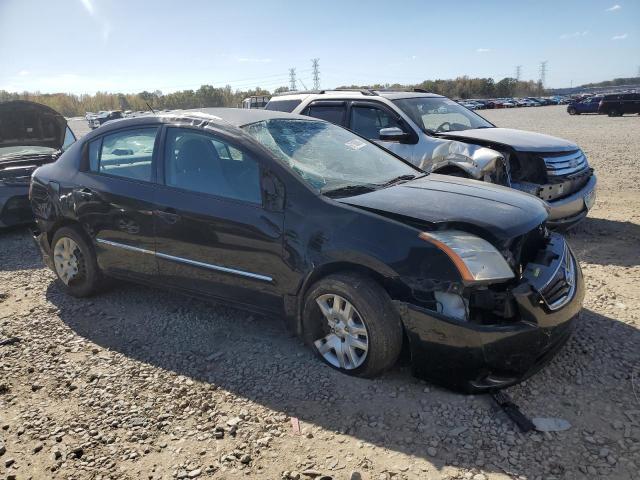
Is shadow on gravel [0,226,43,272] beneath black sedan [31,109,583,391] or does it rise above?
beneath

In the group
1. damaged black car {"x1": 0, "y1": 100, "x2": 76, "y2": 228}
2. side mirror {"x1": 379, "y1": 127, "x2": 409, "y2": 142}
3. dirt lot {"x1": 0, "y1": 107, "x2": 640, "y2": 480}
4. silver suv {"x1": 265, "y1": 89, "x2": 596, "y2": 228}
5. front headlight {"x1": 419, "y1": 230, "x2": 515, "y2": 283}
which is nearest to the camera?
dirt lot {"x1": 0, "y1": 107, "x2": 640, "y2": 480}

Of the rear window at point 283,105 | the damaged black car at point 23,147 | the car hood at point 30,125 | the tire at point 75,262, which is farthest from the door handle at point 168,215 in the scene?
the car hood at point 30,125

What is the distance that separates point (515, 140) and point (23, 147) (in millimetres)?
7344

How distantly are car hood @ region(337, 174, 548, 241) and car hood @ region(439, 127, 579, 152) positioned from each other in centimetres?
251

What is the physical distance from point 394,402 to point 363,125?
14.9ft

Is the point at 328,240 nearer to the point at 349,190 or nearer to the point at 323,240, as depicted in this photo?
the point at 323,240

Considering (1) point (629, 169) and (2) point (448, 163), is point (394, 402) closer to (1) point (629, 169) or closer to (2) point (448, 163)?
(2) point (448, 163)

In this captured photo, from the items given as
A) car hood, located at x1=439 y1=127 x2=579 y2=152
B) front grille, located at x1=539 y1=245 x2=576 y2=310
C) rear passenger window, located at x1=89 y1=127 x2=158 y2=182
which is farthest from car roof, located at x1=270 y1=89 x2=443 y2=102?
front grille, located at x1=539 y1=245 x2=576 y2=310

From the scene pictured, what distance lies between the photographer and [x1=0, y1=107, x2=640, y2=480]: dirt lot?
2480 millimetres

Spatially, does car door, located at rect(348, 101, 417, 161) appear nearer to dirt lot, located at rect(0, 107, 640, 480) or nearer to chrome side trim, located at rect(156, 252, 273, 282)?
dirt lot, located at rect(0, 107, 640, 480)

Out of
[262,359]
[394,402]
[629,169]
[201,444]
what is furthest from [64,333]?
[629,169]

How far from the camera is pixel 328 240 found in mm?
3117

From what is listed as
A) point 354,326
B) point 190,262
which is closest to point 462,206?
point 354,326

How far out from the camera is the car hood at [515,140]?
19.3 ft
